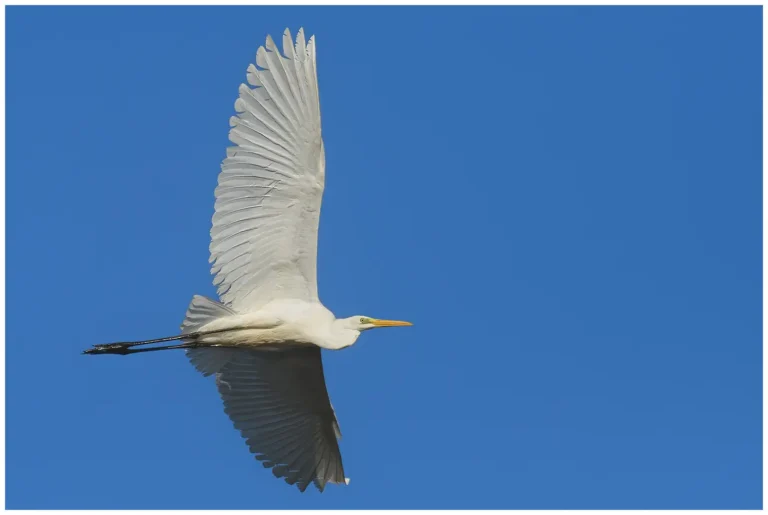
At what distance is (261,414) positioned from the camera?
46.3 ft

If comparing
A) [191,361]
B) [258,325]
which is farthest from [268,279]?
[191,361]

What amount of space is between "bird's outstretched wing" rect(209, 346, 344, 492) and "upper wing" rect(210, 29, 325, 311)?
1.30m

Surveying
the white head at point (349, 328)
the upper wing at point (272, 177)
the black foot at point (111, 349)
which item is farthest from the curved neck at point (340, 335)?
the black foot at point (111, 349)

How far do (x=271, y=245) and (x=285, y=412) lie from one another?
2351mm

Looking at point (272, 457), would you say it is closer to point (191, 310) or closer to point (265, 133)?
point (191, 310)

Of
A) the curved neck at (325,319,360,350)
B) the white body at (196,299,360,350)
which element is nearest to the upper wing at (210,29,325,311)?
the white body at (196,299,360,350)

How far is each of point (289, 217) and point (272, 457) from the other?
10.7 ft

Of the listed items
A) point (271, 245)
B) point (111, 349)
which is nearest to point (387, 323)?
point (271, 245)

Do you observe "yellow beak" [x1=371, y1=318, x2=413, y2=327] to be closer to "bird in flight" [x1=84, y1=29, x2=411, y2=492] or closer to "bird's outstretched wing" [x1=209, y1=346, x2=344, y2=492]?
"bird in flight" [x1=84, y1=29, x2=411, y2=492]

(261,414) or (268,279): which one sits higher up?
(268,279)

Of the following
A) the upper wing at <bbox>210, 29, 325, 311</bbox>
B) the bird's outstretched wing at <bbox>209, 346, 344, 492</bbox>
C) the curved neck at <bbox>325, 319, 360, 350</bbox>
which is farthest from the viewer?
the bird's outstretched wing at <bbox>209, 346, 344, 492</bbox>

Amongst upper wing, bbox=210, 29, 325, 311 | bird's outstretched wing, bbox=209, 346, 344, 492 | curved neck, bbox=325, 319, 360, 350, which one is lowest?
bird's outstretched wing, bbox=209, 346, 344, 492

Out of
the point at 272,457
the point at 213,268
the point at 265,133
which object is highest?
the point at 265,133

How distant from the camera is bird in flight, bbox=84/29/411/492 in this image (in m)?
12.5
